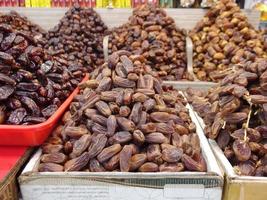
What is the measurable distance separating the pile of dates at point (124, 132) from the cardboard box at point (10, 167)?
0.08 meters

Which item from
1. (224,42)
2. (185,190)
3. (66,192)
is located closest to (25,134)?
(66,192)

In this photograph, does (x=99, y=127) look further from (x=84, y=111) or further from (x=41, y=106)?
(x=41, y=106)

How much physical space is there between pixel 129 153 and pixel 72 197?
249 millimetres

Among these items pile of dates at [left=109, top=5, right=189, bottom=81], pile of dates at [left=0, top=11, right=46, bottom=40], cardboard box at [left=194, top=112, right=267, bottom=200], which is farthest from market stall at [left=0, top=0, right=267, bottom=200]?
pile of dates at [left=0, top=11, right=46, bottom=40]

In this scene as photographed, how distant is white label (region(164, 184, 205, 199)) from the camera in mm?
1162

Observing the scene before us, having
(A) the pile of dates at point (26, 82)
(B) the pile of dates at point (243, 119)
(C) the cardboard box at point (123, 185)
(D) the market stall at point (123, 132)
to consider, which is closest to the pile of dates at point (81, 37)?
(D) the market stall at point (123, 132)

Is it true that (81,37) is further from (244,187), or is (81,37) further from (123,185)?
(244,187)

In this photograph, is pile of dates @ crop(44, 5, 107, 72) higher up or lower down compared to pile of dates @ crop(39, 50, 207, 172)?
higher up

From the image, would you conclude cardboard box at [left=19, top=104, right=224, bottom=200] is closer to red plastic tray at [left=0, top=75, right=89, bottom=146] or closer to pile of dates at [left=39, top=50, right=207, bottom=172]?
pile of dates at [left=39, top=50, right=207, bottom=172]

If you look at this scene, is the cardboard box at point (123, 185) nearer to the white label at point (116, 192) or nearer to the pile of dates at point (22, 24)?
the white label at point (116, 192)

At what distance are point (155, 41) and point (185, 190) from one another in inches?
58.0

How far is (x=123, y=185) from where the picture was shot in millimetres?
1167

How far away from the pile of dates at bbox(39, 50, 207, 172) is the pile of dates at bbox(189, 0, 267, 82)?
3.44ft

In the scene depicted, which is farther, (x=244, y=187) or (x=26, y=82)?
(x=26, y=82)
